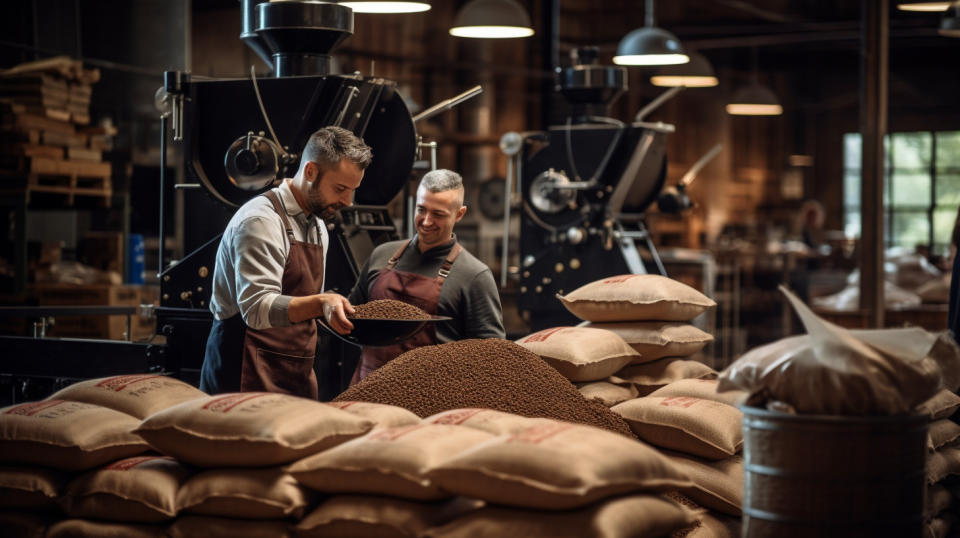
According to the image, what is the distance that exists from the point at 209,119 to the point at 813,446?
2.81 m

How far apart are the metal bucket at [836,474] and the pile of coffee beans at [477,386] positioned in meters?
0.74

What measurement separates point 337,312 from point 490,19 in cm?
476

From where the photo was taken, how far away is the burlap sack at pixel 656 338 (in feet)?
13.0

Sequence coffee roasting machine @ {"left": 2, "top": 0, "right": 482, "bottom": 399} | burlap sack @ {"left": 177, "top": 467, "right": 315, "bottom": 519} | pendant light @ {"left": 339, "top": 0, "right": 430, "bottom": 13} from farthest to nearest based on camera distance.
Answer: pendant light @ {"left": 339, "top": 0, "right": 430, "bottom": 13} → coffee roasting machine @ {"left": 2, "top": 0, "right": 482, "bottom": 399} → burlap sack @ {"left": 177, "top": 467, "right": 315, "bottom": 519}

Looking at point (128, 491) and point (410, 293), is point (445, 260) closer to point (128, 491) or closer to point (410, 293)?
point (410, 293)

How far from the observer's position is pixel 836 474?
222 centimetres

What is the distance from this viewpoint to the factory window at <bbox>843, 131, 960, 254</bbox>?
55.6ft

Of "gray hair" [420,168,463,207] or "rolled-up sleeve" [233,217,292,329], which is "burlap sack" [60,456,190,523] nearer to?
"rolled-up sleeve" [233,217,292,329]

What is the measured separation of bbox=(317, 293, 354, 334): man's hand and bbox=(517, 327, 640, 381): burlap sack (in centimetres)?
71

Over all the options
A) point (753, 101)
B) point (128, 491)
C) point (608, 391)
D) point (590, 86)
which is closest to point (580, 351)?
point (608, 391)

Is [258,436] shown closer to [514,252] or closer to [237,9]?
[237,9]

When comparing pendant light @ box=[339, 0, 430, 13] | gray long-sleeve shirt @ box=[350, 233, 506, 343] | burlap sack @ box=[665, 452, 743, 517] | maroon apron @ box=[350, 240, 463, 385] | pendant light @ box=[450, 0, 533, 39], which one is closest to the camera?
burlap sack @ box=[665, 452, 743, 517]

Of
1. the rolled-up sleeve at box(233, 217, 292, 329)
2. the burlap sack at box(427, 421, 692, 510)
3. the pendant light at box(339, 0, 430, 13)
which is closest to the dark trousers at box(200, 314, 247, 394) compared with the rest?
the rolled-up sleeve at box(233, 217, 292, 329)

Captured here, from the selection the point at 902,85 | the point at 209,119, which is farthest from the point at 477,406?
the point at 902,85
